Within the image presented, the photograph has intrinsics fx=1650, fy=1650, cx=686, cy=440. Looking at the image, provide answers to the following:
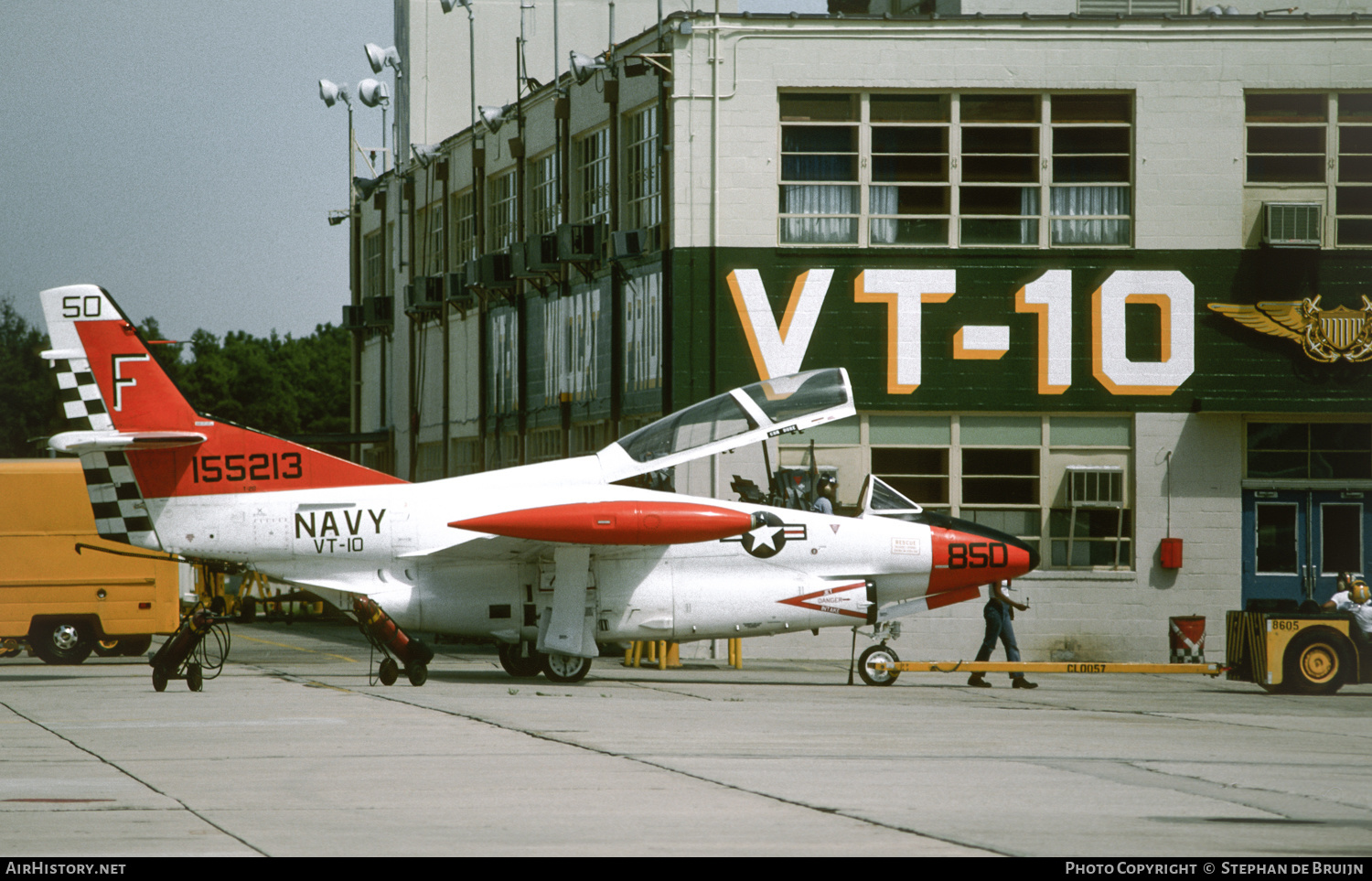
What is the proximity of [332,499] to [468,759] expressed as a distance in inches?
315

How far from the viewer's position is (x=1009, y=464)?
27.4 meters

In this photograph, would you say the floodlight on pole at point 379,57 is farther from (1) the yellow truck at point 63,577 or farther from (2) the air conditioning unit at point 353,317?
(1) the yellow truck at point 63,577

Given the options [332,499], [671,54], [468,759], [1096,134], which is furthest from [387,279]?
[468,759]

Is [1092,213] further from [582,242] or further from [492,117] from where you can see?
[492,117]

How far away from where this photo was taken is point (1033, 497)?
27.4m

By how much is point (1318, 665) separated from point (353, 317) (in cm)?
3570

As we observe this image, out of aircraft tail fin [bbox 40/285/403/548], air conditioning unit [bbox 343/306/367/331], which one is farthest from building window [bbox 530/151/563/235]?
aircraft tail fin [bbox 40/285/403/548]

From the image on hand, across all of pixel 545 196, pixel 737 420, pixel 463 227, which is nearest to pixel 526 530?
pixel 737 420

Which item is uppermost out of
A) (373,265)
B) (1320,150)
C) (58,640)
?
(373,265)

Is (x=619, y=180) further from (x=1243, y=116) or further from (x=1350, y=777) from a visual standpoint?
(x=1350, y=777)

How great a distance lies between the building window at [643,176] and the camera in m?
29.5

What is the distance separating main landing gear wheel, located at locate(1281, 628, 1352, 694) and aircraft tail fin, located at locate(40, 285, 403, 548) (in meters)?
11.7

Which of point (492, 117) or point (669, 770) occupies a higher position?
point (492, 117)

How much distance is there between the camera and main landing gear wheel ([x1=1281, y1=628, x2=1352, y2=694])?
21016 mm
